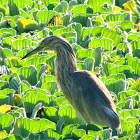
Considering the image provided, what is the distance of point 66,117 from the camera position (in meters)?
4.80

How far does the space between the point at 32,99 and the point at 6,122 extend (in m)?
0.50

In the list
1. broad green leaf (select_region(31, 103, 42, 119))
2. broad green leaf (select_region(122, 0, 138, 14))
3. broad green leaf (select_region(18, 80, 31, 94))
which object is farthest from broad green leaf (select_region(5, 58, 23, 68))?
broad green leaf (select_region(122, 0, 138, 14))

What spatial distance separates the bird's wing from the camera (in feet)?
15.0

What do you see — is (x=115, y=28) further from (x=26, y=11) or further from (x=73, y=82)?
(x=73, y=82)

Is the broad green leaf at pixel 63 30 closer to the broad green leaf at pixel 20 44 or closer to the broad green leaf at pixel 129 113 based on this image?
the broad green leaf at pixel 20 44

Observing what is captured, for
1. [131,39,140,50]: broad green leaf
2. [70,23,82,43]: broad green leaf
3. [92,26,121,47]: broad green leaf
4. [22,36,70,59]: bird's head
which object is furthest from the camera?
[70,23,82,43]: broad green leaf

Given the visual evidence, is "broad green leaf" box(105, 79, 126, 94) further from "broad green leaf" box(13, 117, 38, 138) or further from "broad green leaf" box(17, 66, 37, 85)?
"broad green leaf" box(13, 117, 38, 138)

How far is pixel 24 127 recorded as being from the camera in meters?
4.48

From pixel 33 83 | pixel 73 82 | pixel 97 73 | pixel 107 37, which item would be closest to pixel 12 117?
pixel 73 82

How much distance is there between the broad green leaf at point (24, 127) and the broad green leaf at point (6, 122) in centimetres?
18

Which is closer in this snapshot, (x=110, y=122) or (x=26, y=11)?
(x=110, y=122)

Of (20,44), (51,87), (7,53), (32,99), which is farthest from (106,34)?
(32,99)

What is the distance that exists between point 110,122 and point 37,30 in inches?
111

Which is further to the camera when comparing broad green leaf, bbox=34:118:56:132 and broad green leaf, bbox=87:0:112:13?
broad green leaf, bbox=87:0:112:13
